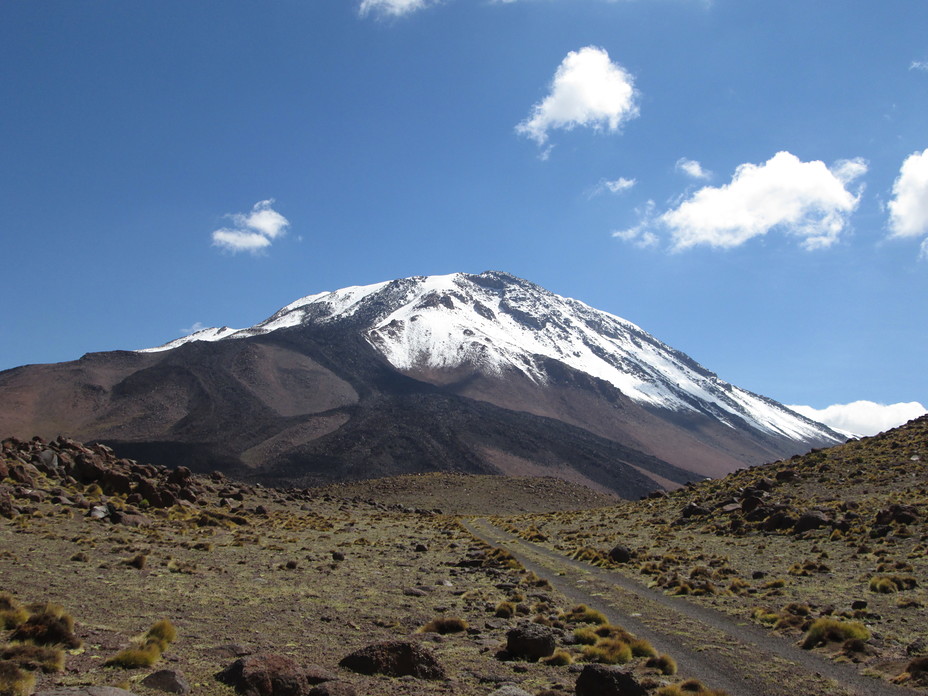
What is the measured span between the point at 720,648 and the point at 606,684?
5.00m

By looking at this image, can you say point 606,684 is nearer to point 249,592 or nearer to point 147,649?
point 147,649

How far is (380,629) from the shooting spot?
472 inches

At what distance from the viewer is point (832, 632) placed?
11.9 m

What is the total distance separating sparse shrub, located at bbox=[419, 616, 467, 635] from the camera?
1200cm

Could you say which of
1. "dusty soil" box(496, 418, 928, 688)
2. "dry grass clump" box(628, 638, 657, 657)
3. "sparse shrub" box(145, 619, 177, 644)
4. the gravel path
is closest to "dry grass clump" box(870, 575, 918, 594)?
"dusty soil" box(496, 418, 928, 688)

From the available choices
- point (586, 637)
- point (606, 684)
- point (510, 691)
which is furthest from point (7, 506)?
point (606, 684)

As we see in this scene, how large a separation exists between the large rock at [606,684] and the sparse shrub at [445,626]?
14.0 ft

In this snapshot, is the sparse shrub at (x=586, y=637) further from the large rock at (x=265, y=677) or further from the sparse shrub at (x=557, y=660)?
the large rock at (x=265, y=677)

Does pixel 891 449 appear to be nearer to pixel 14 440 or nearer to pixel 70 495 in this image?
pixel 70 495

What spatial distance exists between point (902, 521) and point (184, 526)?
2948 centimetres

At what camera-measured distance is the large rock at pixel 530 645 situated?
10.2 meters

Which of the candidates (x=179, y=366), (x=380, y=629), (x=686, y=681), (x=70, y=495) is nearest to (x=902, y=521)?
(x=686, y=681)

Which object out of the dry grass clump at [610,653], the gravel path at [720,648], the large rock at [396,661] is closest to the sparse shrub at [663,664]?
the gravel path at [720,648]

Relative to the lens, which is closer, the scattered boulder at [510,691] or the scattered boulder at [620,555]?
the scattered boulder at [510,691]
